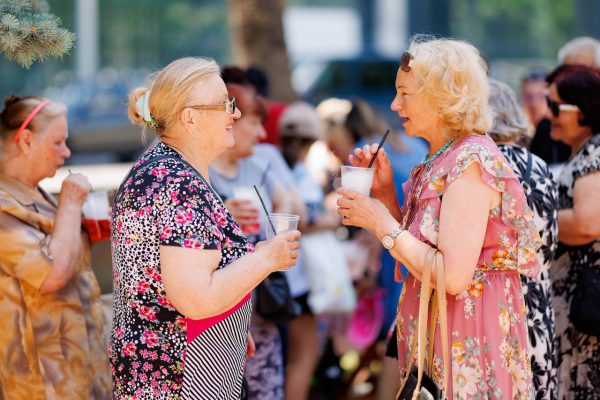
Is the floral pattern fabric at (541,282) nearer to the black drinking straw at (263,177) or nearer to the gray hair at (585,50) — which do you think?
the black drinking straw at (263,177)

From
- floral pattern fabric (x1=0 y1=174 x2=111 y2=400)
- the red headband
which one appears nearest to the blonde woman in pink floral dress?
floral pattern fabric (x1=0 y1=174 x2=111 y2=400)

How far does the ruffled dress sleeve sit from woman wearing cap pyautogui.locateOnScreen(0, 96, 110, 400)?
140cm

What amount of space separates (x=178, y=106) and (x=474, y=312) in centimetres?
121

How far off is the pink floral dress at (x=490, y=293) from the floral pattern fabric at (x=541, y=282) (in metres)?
0.54

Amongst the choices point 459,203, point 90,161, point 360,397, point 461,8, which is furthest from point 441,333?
point 461,8

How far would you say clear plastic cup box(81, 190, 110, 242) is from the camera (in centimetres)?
370

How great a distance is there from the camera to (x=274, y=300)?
4453 millimetres

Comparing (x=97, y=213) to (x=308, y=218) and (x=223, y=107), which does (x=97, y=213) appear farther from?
(x=308, y=218)

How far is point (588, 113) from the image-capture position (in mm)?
4035

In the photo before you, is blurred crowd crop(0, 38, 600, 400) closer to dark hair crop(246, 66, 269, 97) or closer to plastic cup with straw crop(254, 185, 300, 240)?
plastic cup with straw crop(254, 185, 300, 240)

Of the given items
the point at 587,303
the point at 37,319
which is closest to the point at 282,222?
the point at 37,319

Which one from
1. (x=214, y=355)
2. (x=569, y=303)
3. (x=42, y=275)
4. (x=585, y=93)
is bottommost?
(x=569, y=303)

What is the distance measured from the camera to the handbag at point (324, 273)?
5414 millimetres

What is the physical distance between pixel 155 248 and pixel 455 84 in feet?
3.78
